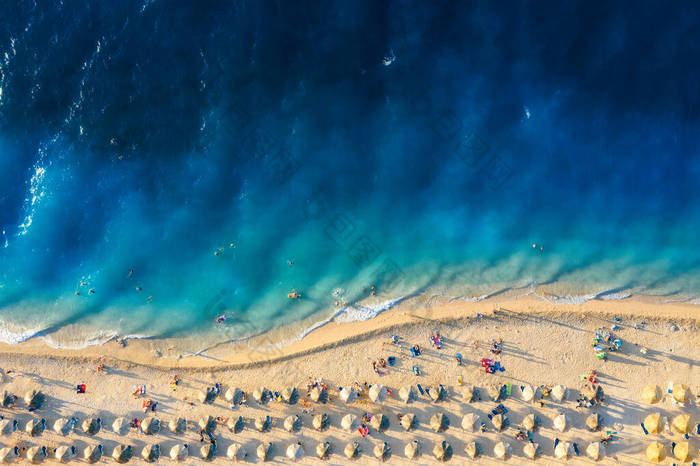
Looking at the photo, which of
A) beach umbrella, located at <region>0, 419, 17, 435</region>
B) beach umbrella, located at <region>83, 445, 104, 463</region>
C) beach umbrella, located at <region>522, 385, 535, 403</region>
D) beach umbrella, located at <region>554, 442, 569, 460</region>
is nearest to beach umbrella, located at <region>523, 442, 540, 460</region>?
beach umbrella, located at <region>554, 442, 569, 460</region>

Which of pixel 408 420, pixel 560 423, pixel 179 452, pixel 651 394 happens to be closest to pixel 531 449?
pixel 560 423

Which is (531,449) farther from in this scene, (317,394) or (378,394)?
(317,394)

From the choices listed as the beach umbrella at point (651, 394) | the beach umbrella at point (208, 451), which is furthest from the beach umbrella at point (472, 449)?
the beach umbrella at point (208, 451)

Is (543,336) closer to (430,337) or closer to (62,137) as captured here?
→ (430,337)

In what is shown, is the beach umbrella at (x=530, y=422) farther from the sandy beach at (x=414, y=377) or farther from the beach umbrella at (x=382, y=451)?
the beach umbrella at (x=382, y=451)

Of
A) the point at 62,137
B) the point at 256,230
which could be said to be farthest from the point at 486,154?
the point at 62,137

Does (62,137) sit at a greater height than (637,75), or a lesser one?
lesser

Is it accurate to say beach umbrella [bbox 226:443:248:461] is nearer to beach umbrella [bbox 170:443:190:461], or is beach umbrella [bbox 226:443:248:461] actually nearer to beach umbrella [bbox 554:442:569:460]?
beach umbrella [bbox 170:443:190:461]

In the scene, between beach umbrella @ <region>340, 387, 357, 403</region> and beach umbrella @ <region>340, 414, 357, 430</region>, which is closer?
beach umbrella @ <region>340, 414, 357, 430</region>
